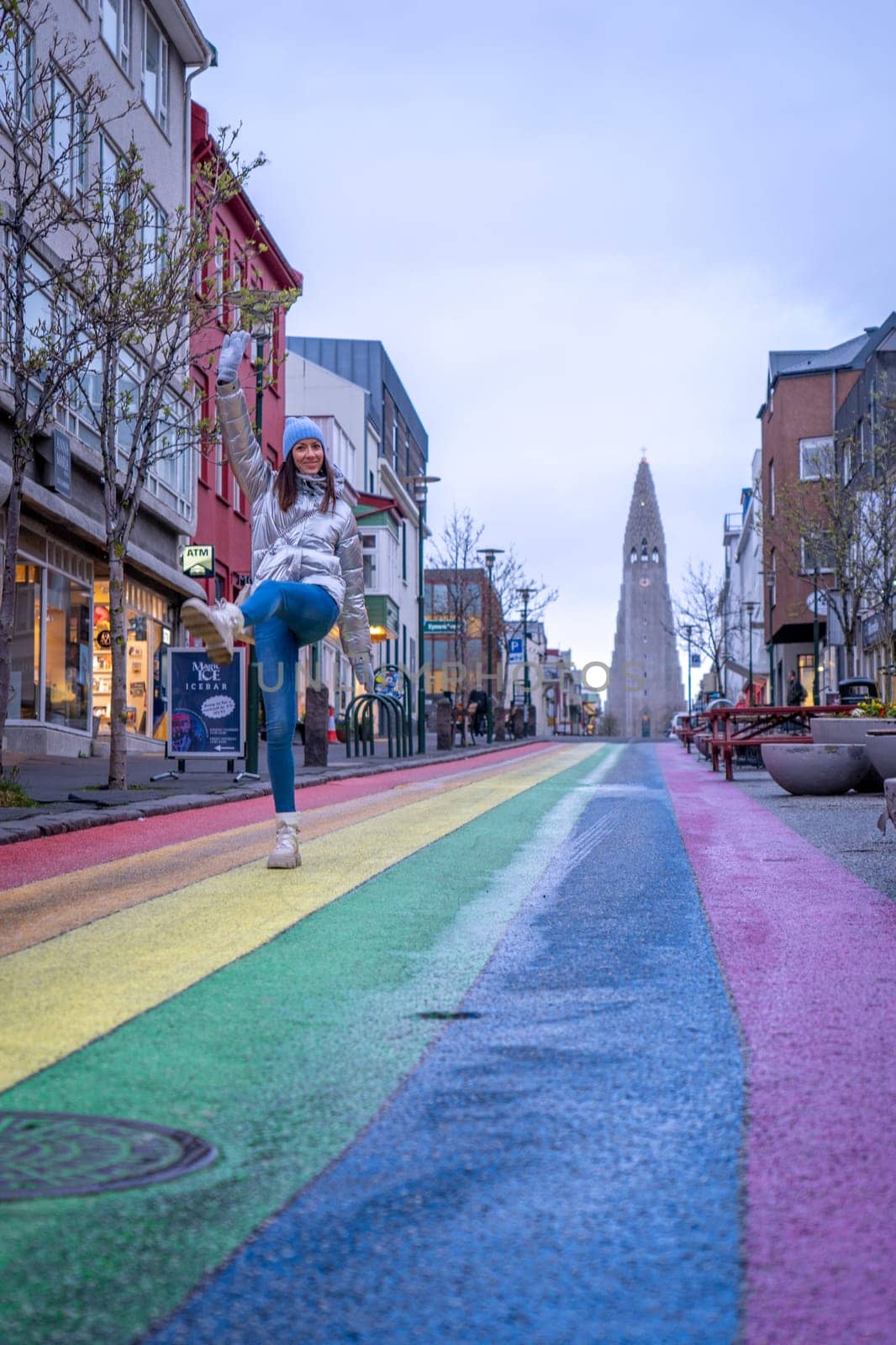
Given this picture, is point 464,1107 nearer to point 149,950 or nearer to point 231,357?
point 149,950

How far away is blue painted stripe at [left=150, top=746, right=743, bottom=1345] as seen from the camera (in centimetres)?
176

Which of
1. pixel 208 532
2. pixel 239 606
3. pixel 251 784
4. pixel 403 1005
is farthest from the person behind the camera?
pixel 208 532

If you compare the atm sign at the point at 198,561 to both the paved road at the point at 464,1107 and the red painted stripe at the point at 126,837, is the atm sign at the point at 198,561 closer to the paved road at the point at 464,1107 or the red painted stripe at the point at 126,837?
the red painted stripe at the point at 126,837

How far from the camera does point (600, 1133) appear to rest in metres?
2.48

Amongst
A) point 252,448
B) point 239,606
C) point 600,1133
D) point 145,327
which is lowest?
point 600,1133

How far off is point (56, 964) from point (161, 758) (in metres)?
22.0

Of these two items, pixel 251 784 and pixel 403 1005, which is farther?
pixel 251 784

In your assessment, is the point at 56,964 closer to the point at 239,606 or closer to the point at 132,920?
the point at 132,920

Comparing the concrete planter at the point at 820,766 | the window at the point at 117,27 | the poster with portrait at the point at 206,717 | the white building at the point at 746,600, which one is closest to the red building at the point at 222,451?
the window at the point at 117,27

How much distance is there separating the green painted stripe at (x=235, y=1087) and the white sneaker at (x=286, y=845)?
127 cm

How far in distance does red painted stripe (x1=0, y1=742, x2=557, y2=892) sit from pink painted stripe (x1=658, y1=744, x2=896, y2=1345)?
3207mm

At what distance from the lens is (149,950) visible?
174 inches

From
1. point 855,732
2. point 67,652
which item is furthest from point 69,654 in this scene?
point 855,732

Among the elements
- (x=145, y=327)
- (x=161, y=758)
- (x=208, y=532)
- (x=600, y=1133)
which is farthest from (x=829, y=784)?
(x=208, y=532)
